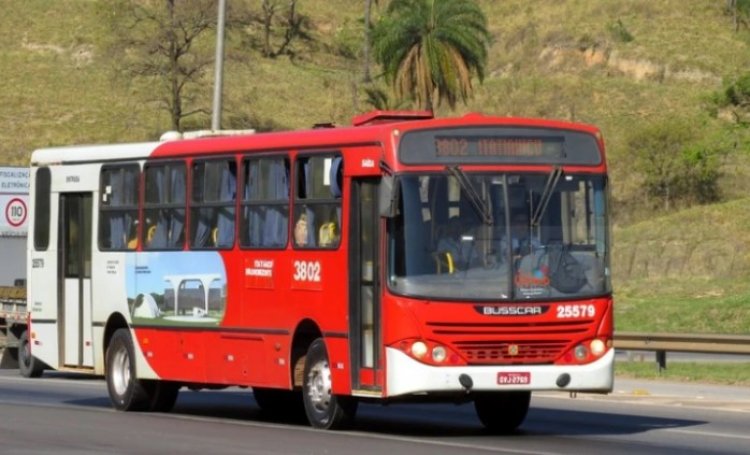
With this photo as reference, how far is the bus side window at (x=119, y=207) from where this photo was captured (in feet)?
72.1

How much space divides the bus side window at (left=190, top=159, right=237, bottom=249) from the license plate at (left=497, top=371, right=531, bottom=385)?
4.13 meters

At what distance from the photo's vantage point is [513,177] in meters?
17.8

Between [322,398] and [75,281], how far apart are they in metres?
5.46

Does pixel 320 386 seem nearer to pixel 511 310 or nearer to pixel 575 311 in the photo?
pixel 511 310

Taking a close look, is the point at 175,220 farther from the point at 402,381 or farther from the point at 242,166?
the point at 402,381

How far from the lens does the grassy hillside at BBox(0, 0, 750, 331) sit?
253ft

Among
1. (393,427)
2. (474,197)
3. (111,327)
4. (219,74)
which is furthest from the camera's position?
(219,74)

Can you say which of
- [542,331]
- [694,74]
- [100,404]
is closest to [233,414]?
[100,404]

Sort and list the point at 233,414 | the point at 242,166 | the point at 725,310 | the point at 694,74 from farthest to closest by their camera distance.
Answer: the point at 694,74
the point at 725,310
the point at 233,414
the point at 242,166

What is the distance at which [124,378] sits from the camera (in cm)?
2211

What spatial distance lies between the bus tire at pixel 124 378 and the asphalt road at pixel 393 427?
12.9 inches

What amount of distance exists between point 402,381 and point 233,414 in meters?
5.08

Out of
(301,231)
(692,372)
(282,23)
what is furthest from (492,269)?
(282,23)

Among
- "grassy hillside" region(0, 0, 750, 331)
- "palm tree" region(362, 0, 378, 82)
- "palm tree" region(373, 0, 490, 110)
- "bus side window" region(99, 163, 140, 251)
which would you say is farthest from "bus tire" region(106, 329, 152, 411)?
"palm tree" region(362, 0, 378, 82)
